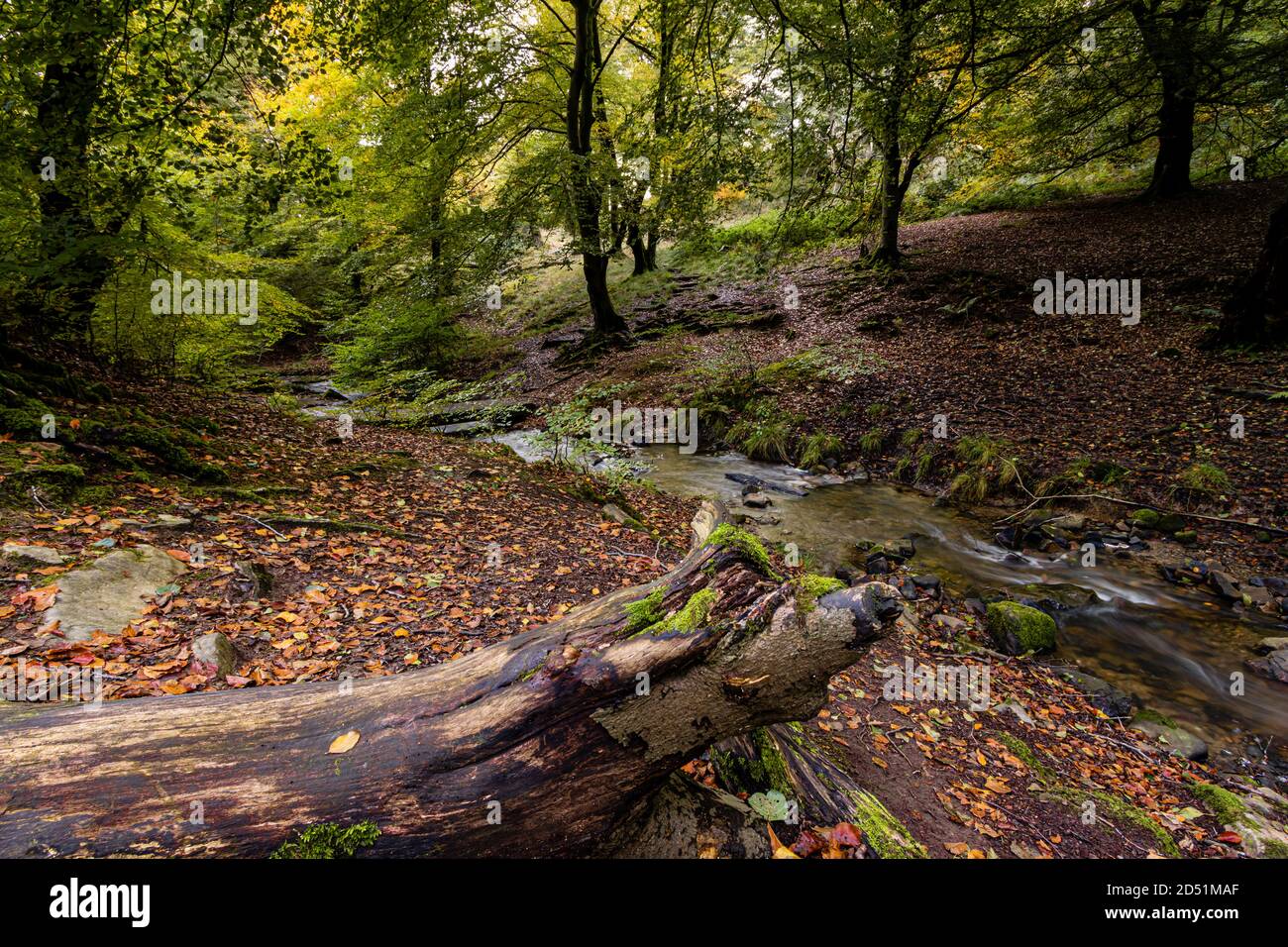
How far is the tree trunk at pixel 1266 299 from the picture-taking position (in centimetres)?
836

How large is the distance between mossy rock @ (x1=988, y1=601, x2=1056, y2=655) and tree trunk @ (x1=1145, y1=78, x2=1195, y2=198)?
51.2ft

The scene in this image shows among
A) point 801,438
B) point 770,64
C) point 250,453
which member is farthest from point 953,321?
point 250,453

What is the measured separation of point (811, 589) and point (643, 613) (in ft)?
2.07

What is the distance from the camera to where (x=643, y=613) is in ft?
6.47

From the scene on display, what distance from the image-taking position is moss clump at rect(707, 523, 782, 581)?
6.88 feet

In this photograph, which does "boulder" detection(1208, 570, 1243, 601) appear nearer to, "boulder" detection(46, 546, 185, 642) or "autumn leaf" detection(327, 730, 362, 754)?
"autumn leaf" detection(327, 730, 362, 754)

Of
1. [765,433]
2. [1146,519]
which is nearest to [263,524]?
[765,433]

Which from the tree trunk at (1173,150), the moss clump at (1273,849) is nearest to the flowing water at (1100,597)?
the moss clump at (1273,849)

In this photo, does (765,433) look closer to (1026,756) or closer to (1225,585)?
(1225,585)

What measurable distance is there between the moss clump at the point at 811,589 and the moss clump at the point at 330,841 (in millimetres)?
1585

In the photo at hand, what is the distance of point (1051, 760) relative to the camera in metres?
3.92

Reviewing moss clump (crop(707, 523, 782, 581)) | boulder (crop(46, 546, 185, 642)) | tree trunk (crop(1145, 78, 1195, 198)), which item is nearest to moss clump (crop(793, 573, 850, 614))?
moss clump (crop(707, 523, 782, 581))
